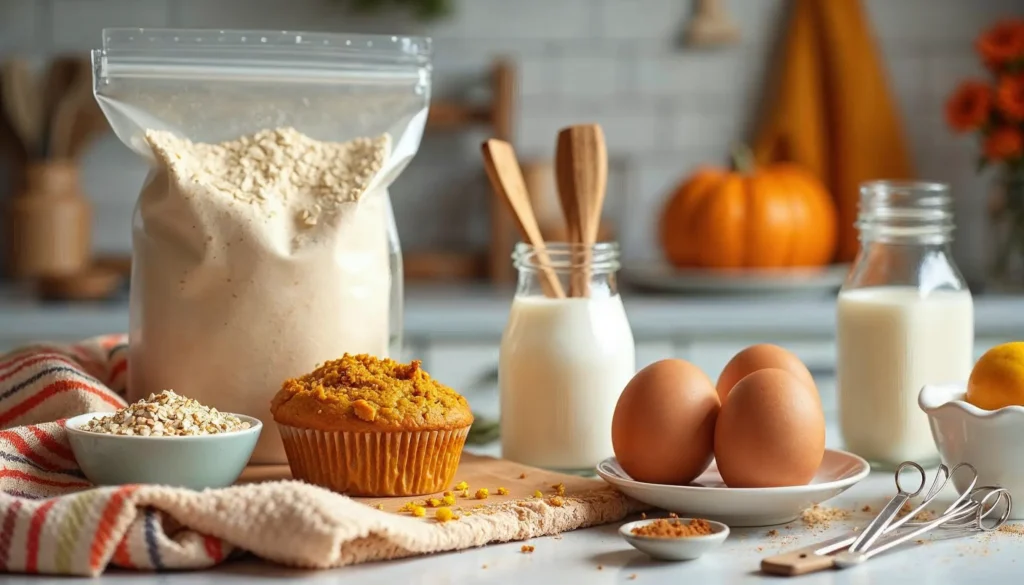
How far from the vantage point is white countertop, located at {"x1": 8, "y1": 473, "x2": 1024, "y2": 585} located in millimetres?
826

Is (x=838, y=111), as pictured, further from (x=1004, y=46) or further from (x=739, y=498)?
(x=739, y=498)

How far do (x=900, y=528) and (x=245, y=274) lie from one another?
0.59 meters

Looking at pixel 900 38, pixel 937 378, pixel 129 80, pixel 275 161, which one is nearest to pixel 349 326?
pixel 275 161

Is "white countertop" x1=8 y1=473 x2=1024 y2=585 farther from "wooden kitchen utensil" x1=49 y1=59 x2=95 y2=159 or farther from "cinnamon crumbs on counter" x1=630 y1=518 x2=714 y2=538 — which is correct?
"wooden kitchen utensil" x1=49 y1=59 x2=95 y2=159

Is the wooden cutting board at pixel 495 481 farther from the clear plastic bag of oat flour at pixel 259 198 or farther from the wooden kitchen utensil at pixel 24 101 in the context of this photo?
the wooden kitchen utensil at pixel 24 101

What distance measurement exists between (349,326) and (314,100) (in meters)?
0.24

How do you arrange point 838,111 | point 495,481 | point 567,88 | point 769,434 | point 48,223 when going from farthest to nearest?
point 567,88
point 838,111
point 48,223
point 495,481
point 769,434

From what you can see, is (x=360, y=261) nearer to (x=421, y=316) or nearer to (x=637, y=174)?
(x=421, y=316)

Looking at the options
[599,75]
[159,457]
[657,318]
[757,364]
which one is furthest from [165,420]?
[599,75]

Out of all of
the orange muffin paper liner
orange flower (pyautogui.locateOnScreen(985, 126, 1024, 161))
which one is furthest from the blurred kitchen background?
the orange muffin paper liner

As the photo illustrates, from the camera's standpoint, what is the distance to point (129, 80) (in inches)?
46.1

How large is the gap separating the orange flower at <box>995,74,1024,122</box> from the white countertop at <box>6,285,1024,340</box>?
0.40 meters

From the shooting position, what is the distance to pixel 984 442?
98 cm

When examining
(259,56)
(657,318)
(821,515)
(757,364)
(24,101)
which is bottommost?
(657,318)
